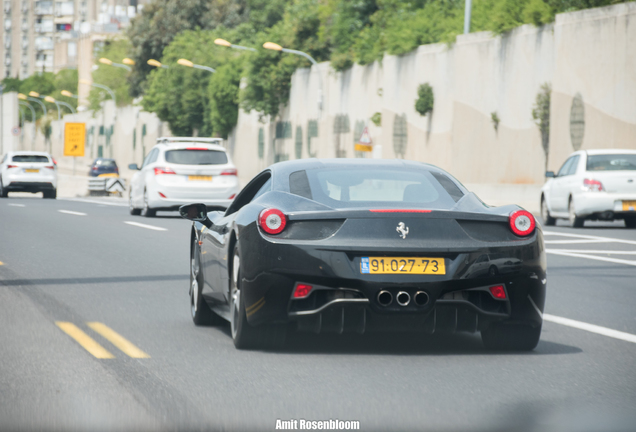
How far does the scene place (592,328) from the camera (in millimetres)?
8766

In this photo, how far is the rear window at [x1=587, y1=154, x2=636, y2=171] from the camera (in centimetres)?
2266

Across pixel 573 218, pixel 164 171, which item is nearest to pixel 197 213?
pixel 573 218

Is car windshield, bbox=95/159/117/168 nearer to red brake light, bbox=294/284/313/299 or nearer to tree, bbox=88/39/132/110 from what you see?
tree, bbox=88/39/132/110

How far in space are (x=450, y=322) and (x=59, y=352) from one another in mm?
2416

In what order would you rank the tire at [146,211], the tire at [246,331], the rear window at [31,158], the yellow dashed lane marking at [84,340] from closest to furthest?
the tire at [246,331] < the yellow dashed lane marking at [84,340] < the tire at [146,211] < the rear window at [31,158]

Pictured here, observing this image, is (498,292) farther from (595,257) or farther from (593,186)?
(593,186)

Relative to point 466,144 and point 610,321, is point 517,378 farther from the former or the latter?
point 466,144

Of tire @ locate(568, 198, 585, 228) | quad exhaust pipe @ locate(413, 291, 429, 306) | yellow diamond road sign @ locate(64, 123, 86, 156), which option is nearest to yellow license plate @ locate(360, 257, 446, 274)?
quad exhaust pipe @ locate(413, 291, 429, 306)

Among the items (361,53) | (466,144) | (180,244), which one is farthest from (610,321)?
(361,53)

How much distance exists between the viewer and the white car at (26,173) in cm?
4103

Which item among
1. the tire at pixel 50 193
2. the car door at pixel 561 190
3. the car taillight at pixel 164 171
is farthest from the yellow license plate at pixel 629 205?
the tire at pixel 50 193

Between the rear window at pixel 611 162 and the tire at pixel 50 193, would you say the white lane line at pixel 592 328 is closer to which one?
the rear window at pixel 611 162

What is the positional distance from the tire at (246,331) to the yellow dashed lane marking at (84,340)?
0.79 m

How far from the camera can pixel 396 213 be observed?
704 cm
